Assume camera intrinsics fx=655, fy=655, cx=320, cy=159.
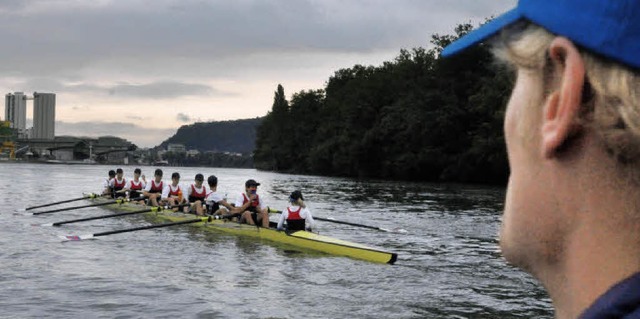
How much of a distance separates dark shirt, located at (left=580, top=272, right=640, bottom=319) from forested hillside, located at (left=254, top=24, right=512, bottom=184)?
47300mm

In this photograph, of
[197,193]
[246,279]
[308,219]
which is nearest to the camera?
[246,279]

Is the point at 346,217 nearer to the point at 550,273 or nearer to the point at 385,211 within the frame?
the point at 385,211

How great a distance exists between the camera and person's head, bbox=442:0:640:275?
872 millimetres

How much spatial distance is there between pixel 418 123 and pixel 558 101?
6426 centimetres

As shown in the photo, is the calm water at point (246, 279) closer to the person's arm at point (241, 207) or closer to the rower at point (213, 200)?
the person's arm at point (241, 207)

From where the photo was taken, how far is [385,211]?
29.3 metres

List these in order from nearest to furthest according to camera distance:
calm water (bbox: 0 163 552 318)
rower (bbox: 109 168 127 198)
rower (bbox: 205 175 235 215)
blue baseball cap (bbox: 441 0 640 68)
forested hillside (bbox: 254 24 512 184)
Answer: blue baseball cap (bbox: 441 0 640 68) → calm water (bbox: 0 163 552 318) → rower (bbox: 205 175 235 215) → rower (bbox: 109 168 127 198) → forested hillside (bbox: 254 24 512 184)

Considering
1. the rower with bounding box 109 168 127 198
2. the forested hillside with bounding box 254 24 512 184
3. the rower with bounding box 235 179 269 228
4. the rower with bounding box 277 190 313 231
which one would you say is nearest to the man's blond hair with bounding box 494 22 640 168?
the rower with bounding box 277 190 313 231

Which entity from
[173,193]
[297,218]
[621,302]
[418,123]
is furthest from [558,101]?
[418,123]

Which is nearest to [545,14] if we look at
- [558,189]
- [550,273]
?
[558,189]

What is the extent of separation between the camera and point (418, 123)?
211ft

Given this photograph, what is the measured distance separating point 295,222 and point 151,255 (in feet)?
12.0

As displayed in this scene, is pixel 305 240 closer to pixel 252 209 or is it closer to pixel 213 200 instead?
pixel 252 209

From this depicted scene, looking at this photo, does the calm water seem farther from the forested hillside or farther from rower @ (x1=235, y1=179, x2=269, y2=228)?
the forested hillside
